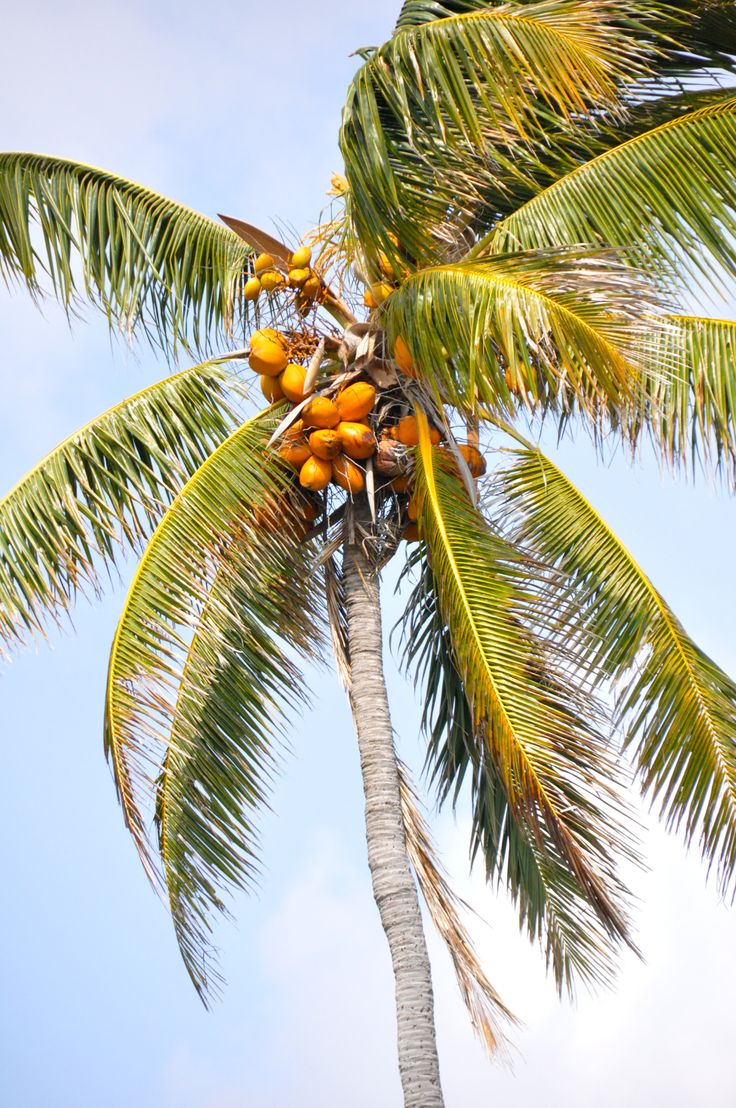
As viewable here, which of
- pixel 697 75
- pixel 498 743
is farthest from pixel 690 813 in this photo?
pixel 697 75

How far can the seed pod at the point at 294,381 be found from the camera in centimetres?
718

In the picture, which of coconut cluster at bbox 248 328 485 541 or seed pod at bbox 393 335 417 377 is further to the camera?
coconut cluster at bbox 248 328 485 541

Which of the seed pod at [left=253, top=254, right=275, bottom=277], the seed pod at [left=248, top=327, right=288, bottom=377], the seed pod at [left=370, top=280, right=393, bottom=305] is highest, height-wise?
the seed pod at [left=253, top=254, right=275, bottom=277]

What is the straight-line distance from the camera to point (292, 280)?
294 inches

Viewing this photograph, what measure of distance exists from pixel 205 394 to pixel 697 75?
327 centimetres

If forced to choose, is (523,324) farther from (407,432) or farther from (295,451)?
(295,451)

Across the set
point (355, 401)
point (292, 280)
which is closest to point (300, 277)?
point (292, 280)

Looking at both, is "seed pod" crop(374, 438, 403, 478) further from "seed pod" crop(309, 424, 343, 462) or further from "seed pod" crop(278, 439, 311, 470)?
"seed pod" crop(278, 439, 311, 470)

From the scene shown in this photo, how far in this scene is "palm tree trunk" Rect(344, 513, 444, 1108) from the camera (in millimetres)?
5953

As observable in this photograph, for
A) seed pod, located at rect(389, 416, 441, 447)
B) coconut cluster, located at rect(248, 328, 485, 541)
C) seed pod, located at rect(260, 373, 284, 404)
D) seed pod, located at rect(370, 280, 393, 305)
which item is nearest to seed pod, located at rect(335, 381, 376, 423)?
coconut cluster, located at rect(248, 328, 485, 541)

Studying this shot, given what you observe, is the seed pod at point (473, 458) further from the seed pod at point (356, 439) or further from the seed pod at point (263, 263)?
the seed pod at point (263, 263)

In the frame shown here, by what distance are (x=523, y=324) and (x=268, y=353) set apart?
6.04ft

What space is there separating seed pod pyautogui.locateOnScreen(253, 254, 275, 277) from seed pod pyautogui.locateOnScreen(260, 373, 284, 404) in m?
0.70

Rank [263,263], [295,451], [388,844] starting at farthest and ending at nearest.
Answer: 1. [263,263]
2. [295,451]
3. [388,844]
